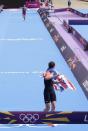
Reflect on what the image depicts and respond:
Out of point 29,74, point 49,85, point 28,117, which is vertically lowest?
point 29,74

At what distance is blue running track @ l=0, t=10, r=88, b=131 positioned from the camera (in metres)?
13.6

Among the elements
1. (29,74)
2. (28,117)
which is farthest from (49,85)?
(29,74)

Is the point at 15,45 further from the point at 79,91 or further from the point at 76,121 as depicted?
the point at 76,121

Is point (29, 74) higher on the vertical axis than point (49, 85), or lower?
lower

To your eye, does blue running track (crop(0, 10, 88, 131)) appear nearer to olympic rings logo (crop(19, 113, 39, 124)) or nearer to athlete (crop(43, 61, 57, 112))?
olympic rings logo (crop(19, 113, 39, 124))

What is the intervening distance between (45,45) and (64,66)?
7098 millimetres

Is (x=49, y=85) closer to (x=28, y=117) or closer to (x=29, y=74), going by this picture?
(x=28, y=117)

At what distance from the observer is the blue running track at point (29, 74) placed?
535 inches

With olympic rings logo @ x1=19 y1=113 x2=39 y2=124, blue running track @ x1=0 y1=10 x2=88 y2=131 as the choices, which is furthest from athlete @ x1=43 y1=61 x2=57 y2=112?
olympic rings logo @ x1=19 y1=113 x2=39 y2=124

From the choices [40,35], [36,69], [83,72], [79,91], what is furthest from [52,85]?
[40,35]

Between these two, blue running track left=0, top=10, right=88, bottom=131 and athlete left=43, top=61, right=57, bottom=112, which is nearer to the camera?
athlete left=43, top=61, right=57, bottom=112

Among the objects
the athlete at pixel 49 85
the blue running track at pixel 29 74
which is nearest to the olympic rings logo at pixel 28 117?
the blue running track at pixel 29 74

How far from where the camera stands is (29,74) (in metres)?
18.2

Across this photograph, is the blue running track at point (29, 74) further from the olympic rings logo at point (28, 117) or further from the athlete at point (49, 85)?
the athlete at point (49, 85)
